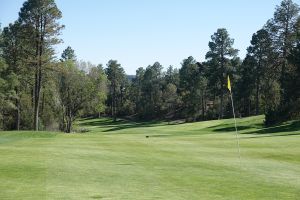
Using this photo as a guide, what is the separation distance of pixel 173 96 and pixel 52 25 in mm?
65850

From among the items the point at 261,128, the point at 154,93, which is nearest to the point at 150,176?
the point at 261,128

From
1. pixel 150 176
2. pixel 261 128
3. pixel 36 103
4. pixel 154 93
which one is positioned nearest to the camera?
pixel 150 176

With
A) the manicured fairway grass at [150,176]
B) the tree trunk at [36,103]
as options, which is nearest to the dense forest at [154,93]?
the tree trunk at [36,103]

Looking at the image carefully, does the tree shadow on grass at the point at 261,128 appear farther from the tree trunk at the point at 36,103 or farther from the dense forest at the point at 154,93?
the tree trunk at the point at 36,103

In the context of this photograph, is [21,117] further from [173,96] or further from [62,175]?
[173,96]

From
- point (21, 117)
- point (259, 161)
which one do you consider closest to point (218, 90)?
point (21, 117)

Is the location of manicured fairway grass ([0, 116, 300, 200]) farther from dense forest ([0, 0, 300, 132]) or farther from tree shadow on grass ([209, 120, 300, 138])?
dense forest ([0, 0, 300, 132])

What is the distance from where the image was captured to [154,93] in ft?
395

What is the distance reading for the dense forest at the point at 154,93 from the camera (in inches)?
2026

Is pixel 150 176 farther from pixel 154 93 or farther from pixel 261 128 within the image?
pixel 154 93

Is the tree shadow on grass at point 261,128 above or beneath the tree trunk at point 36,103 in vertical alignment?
beneath

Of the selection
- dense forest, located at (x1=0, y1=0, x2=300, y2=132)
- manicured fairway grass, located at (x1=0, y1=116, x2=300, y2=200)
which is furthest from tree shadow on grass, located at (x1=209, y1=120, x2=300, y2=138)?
manicured fairway grass, located at (x1=0, y1=116, x2=300, y2=200)

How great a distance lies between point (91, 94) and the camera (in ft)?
245

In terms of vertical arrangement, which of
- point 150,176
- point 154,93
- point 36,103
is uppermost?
point 154,93
